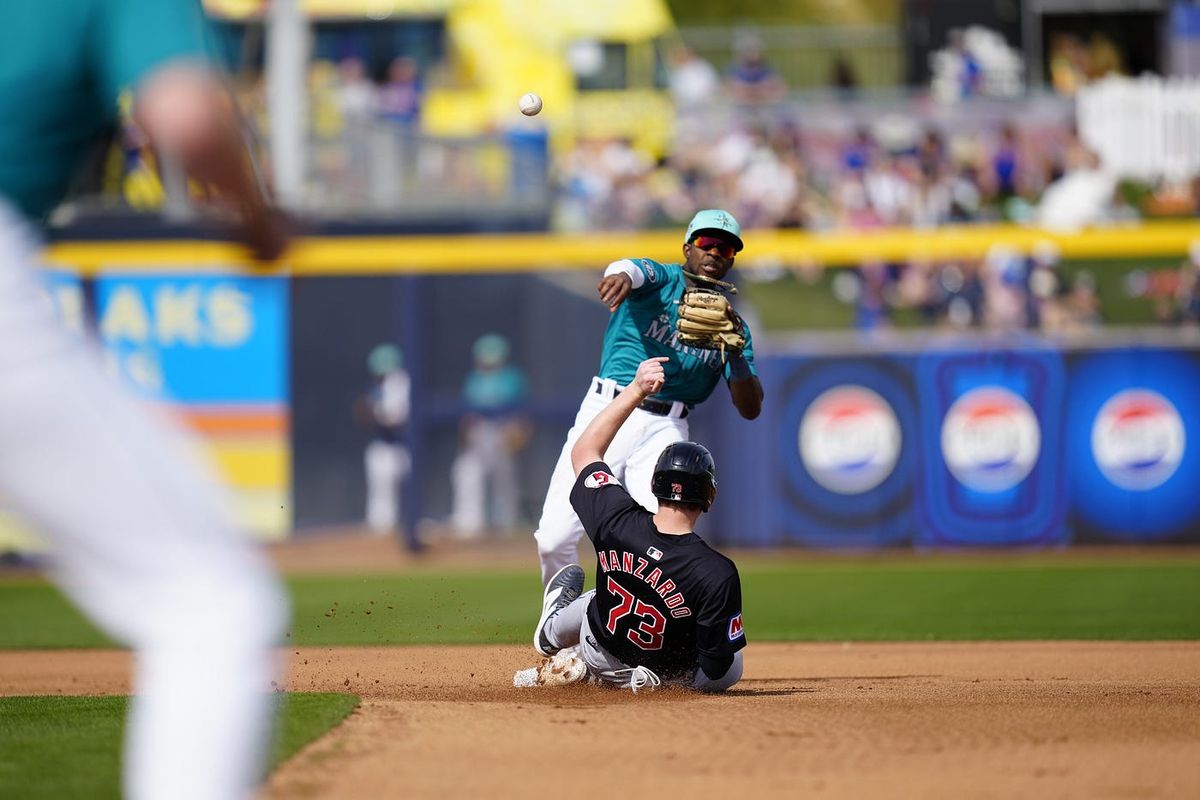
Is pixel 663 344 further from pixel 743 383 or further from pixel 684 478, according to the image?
pixel 684 478

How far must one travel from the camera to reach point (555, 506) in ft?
20.5

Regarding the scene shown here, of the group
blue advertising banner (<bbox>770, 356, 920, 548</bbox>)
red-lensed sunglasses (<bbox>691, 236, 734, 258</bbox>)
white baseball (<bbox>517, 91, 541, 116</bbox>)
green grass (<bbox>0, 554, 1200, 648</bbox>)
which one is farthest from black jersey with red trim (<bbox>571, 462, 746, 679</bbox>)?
blue advertising banner (<bbox>770, 356, 920, 548</bbox>)

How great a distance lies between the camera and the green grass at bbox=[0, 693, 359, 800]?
4.02 meters

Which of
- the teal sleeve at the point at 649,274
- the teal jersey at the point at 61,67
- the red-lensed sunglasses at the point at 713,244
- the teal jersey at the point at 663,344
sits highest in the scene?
the teal jersey at the point at 61,67

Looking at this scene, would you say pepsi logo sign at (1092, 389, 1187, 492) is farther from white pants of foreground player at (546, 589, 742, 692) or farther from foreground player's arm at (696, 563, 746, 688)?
foreground player's arm at (696, 563, 746, 688)

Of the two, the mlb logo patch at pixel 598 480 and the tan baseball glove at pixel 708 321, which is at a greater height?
the tan baseball glove at pixel 708 321

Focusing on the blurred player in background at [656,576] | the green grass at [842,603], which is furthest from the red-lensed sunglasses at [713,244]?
the green grass at [842,603]

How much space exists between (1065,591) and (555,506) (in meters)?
6.16

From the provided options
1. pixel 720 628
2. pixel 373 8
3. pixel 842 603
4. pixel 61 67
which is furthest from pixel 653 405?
pixel 373 8

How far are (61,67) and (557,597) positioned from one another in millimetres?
3933

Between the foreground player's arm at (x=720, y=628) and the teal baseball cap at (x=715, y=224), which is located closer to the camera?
the foreground player's arm at (x=720, y=628)

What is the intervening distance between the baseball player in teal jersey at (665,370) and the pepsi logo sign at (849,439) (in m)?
7.62

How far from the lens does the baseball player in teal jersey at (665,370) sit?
20.1 feet

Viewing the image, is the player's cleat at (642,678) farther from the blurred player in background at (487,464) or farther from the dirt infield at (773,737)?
the blurred player in background at (487,464)
